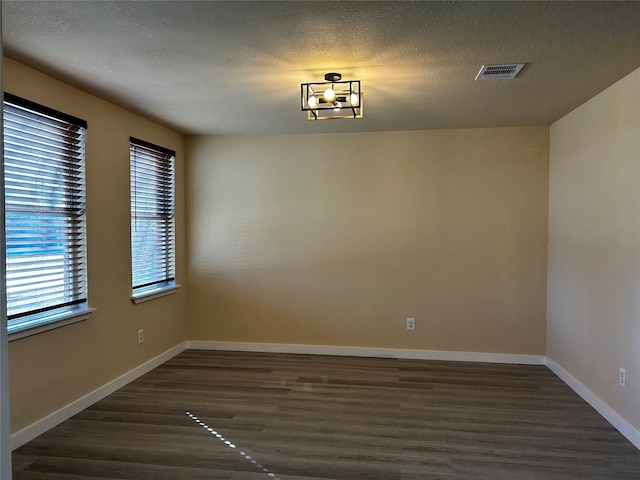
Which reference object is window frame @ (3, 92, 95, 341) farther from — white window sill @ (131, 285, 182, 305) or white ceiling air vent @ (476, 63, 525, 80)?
white ceiling air vent @ (476, 63, 525, 80)

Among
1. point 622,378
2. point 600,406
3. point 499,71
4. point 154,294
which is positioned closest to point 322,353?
point 154,294

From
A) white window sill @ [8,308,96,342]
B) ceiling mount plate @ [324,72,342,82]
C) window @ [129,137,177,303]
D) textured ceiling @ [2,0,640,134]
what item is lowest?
white window sill @ [8,308,96,342]

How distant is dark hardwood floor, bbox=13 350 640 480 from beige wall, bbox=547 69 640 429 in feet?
1.18

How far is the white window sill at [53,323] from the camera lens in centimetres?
254

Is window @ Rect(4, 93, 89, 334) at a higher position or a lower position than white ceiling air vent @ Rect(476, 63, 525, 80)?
lower

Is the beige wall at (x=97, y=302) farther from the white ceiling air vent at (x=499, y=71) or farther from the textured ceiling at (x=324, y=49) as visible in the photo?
the white ceiling air vent at (x=499, y=71)

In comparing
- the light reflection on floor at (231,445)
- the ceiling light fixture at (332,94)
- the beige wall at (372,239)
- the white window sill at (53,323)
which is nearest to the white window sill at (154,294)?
→ the beige wall at (372,239)

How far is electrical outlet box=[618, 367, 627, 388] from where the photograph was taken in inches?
110

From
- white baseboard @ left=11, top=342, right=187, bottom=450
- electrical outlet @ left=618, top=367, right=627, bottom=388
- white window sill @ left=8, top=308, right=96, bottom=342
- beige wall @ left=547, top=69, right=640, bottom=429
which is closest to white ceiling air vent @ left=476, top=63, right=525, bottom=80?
beige wall @ left=547, top=69, right=640, bottom=429

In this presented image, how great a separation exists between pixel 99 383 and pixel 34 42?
7.96ft

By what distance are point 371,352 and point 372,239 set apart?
3.87 ft

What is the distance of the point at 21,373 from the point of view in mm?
2604

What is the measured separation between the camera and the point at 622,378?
2.83 m

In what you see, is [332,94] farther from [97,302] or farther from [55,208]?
[97,302]
